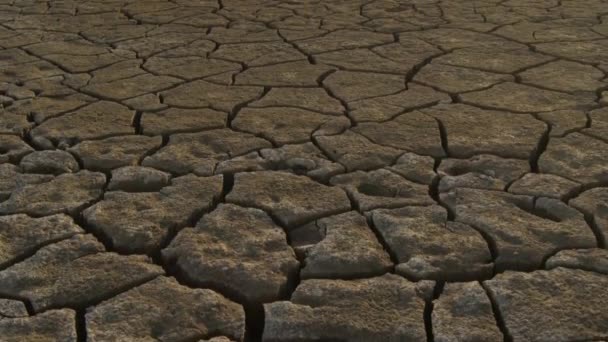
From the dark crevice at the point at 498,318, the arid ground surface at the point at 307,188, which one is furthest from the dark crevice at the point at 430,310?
the dark crevice at the point at 498,318

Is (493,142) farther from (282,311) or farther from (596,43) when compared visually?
(596,43)

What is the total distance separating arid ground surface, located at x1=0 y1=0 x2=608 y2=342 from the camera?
6.17ft

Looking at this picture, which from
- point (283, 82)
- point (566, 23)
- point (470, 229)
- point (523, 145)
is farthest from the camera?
point (566, 23)

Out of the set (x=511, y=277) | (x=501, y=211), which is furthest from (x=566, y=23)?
(x=511, y=277)

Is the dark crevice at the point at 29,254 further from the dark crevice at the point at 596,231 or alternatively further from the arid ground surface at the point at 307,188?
the dark crevice at the point at 596,231

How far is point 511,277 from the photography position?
1977mm

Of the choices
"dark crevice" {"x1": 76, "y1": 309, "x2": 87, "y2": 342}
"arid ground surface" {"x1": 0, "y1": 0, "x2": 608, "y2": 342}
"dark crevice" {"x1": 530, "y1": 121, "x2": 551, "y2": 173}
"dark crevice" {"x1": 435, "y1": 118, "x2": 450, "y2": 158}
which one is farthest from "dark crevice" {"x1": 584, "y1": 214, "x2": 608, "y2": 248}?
"dark crevice" {"x1": 76, "y1": 309, "x2": 87, "y2": 342}

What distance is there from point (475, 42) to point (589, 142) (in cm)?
155

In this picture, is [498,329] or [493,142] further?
[493,142]

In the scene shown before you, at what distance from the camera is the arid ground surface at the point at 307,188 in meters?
1.88

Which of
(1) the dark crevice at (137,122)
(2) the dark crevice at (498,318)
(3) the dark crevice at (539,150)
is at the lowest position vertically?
(1) the dark crevice at (137,122)

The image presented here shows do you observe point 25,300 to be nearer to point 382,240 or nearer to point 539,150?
point 382,240

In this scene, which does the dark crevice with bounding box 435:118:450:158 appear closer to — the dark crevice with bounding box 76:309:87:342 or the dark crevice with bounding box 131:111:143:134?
the dark crevice with bounding box 131:111:143:134

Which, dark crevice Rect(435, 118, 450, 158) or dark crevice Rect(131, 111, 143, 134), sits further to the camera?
dark crevice Rect(131, 111, 143, 134)
